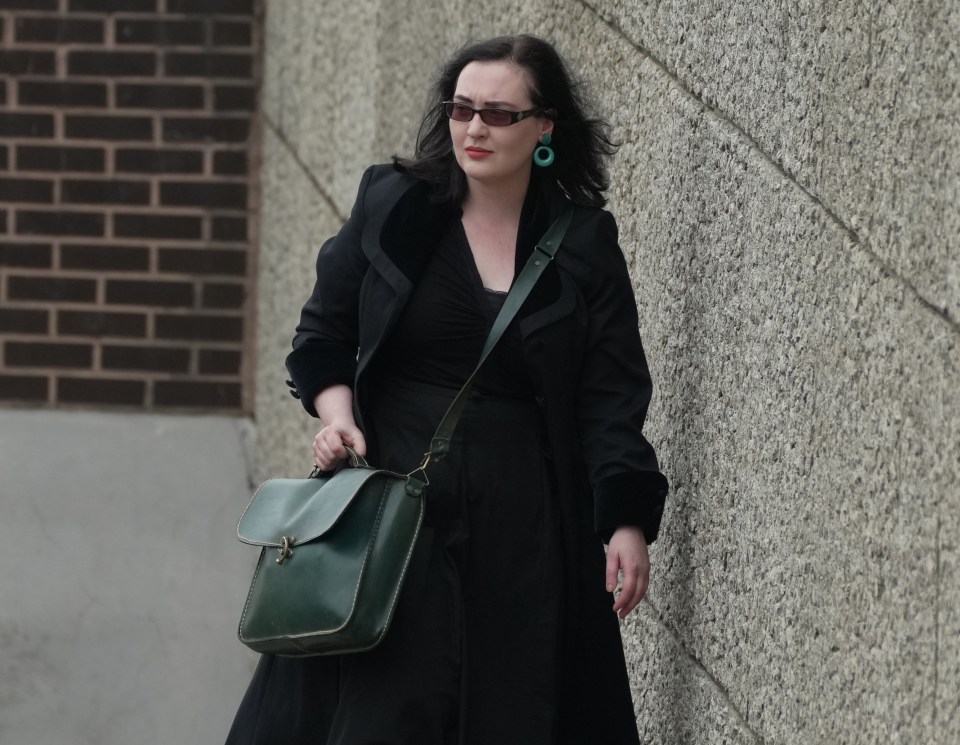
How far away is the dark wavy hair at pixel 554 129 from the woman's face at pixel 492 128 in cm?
2

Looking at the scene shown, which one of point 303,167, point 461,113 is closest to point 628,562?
point 461,113

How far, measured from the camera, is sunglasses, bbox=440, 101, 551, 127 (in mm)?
2918

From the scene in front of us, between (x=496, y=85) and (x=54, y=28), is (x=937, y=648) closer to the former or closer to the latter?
(x=496, y=85)

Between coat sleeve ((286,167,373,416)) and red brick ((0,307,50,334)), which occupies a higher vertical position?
coat sleeve ((286,167,373,416))

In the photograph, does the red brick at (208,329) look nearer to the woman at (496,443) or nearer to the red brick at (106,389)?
the red brick at (106,389)

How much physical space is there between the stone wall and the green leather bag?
0.36m

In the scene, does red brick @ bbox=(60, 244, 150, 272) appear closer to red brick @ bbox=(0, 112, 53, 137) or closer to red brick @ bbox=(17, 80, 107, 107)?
red brick @ bbox=(0, 112, 53, 137)

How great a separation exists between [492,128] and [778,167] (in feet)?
1.47

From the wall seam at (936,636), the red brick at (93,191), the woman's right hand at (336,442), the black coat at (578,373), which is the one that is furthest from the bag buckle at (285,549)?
the red brick at (93,191)

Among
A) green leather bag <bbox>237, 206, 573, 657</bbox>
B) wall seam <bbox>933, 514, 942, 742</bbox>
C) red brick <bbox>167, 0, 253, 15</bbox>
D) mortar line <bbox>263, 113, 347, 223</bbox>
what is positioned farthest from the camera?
red brick <bbox>167, 0, 253, 15</bbox>

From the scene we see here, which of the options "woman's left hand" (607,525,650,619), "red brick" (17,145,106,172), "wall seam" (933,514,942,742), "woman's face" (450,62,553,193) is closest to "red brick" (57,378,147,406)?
"red brick" (17,145,106,172)

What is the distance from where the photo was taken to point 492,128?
2.93 meters

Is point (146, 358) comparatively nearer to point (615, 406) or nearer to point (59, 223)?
point (59, 223)

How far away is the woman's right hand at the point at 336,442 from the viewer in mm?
2957
